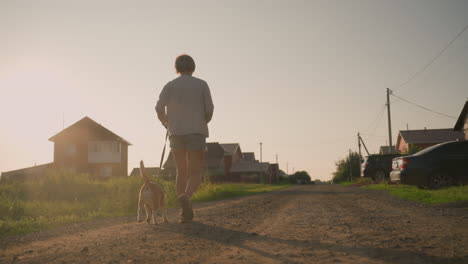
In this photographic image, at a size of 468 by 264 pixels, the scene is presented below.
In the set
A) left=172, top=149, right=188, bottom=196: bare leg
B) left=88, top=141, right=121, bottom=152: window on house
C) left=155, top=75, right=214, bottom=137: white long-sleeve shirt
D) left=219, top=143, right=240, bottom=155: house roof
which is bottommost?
left=172, top=149, right=188, bottom=196: bare leg

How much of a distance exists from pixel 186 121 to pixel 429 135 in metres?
61.5

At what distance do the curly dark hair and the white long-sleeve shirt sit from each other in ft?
0.48

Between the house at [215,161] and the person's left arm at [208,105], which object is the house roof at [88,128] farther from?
the person's left arm at [208,105]

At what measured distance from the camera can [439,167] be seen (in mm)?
14023

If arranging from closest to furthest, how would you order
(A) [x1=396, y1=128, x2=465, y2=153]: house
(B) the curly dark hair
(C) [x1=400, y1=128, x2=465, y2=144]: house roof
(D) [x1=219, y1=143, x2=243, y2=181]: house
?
(B) the curly dark hair → (A) [x1=396, y1=128, x2=465, y2=153]: house → (C) [x1=400, y1=128, x2=465, y2=144]: house roof → (D) [x1=219, y1=143, x2=243, y2=181]: house

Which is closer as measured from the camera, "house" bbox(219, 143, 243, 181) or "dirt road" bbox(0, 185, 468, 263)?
"dirt road" bbox(0, 185, 468, 263)

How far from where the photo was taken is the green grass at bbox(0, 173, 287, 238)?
330 inches

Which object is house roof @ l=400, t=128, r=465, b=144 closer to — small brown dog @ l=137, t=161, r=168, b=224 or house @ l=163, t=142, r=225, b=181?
house @ l=163, t=142, r=225, b=181

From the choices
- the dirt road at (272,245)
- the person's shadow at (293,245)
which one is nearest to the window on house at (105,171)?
the dirt road at (272,245)

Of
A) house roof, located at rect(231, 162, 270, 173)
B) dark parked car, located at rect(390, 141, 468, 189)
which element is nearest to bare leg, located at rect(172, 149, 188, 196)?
dark parked car, located at rect(390, 141, 468, 189)

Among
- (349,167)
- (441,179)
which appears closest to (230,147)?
(349,167)

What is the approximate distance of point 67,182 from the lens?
1684cm

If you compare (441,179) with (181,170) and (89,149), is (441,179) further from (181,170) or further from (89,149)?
(89,149)

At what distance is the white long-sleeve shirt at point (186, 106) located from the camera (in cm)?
608
